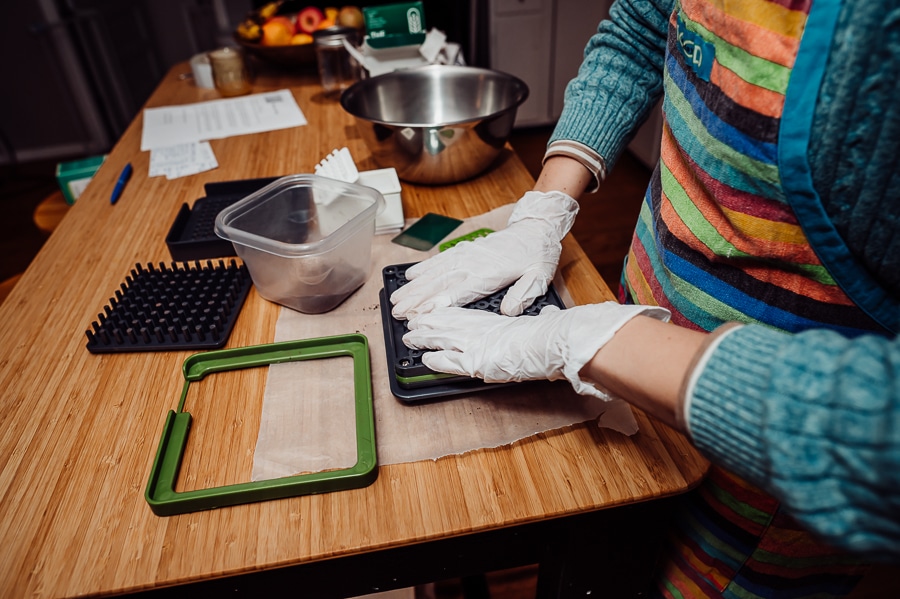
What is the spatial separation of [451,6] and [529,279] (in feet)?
9.26

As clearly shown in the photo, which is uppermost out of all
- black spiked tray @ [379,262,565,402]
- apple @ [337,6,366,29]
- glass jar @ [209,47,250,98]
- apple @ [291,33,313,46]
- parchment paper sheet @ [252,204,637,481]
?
apple @ [337,6,366,29]

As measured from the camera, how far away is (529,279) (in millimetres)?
771

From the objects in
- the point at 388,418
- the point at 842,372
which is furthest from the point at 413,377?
the point at 842,372

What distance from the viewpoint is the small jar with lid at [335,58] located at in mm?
1604

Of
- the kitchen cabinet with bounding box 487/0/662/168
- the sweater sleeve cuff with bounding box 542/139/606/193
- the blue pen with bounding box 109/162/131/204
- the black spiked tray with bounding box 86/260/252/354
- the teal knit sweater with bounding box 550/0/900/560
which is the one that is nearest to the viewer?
the teal knit sweater with bounding box 550/0/900/560

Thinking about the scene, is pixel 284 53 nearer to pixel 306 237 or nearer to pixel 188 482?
pixel 306 237

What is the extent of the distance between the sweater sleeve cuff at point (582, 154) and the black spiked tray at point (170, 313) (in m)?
0.56

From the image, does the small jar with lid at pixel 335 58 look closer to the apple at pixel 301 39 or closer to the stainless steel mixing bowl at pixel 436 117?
the apple at pixel 301 39

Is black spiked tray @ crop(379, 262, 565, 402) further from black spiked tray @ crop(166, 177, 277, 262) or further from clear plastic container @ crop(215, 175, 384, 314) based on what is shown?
black spiked tray @ crop(166, 177, 277, 262)

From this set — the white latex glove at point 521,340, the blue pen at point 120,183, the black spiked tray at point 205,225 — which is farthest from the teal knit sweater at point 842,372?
Result: the blue pen at point 120,183

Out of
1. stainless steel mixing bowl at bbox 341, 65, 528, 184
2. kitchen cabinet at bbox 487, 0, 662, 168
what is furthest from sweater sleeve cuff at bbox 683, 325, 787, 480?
kitchen cabinet at bbox 487, 0, 662, 168

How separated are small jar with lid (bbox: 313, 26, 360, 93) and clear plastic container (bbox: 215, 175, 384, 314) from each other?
0.85m

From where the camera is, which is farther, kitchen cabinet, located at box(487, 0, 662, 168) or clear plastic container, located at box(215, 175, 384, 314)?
kitchen cabinet, located at box(487, 0, 662, 168)

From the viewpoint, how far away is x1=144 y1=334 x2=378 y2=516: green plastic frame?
564 millimetres
